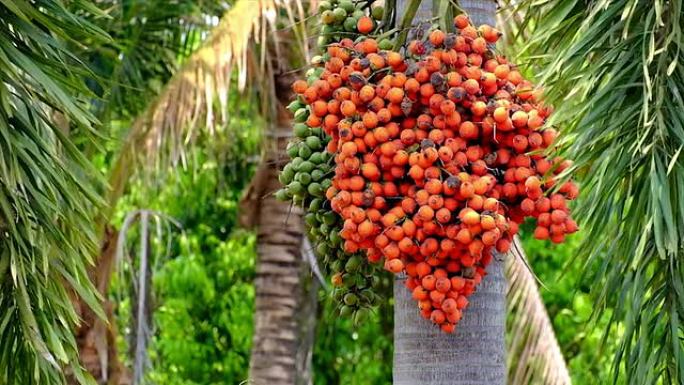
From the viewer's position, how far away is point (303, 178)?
2957mm

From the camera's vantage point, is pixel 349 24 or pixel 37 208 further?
pixel 37 208

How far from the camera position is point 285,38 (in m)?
8.67

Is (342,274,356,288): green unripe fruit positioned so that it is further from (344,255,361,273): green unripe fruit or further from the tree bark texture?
the tree bark texture

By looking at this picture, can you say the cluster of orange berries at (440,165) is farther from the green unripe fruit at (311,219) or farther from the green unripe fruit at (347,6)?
the green unripe fruit at (347,6)

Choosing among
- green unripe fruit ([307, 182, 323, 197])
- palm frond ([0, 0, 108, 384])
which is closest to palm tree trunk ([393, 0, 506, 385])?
green unripe fruit ([307, 182, 323, 197])

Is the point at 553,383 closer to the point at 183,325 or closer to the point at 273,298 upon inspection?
the point at 273,298

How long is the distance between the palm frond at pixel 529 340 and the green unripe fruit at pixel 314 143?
361 centimetres

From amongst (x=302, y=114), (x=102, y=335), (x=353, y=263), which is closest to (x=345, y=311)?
(x=353, y=263)

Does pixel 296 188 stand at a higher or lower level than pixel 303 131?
lower

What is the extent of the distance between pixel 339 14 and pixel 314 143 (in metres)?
0.38

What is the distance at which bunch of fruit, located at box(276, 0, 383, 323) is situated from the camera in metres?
2.96

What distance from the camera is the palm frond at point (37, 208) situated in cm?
315

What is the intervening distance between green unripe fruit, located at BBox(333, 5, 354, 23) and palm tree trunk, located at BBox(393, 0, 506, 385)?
700 mm

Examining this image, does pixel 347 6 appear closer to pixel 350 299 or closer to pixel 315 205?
pixel 315 205
